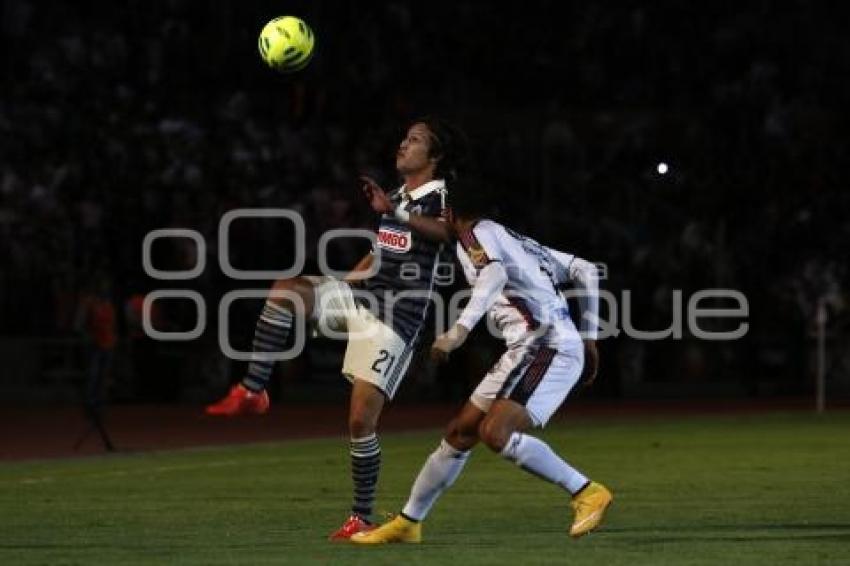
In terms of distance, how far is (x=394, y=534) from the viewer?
12.0m

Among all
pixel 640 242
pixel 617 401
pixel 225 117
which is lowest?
pixel 617 401

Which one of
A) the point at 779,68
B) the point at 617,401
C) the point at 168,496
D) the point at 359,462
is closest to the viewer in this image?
the point at 359,462

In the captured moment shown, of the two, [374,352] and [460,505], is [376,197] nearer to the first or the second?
[374,352]

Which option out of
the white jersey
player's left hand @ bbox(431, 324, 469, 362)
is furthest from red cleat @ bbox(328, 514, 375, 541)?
player's left hand @ bbox(431, 324, 469, 362)

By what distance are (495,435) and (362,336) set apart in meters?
1.12

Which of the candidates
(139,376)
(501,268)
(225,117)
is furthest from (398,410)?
(501,268)

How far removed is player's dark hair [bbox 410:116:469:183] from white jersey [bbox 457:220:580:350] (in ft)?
1.94

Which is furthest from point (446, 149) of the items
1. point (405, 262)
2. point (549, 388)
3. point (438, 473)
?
point (438, 473)

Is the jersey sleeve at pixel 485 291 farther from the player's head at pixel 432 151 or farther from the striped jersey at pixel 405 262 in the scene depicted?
the player's head at pixel 432 151

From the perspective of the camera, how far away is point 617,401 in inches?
1267

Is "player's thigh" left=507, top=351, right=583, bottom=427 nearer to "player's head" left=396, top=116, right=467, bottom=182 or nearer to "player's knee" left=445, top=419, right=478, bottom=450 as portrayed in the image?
"player's knee" left=445, top=419, right=478, bottom=450

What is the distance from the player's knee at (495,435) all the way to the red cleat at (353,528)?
1059 mm

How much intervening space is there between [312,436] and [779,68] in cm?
1553

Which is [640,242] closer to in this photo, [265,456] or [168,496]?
[265,456]
